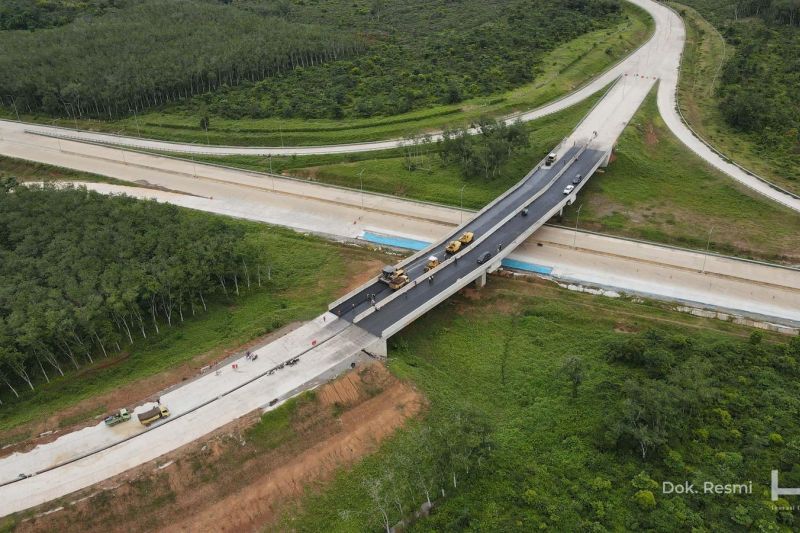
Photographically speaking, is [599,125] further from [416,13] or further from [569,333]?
[416,13]

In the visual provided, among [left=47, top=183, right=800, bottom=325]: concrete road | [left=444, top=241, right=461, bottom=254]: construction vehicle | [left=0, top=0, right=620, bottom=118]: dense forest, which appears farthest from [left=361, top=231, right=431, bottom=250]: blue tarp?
[left=0, top=0, right=620, bottom=118]: dense forest

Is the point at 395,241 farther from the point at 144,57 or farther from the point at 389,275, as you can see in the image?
the point at 144,57

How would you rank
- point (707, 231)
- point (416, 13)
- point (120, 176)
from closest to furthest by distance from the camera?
→ point (707, 231), point (120, 176), point (416, 13)

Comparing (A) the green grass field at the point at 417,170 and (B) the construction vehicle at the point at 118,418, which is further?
(A) the green grass field at the point at 417,170

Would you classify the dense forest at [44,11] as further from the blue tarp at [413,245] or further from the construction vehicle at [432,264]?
the construction vehicle at [432,264]

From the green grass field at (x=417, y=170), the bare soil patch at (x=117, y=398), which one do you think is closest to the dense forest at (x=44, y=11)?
the green grass field at (x=417, y=170)

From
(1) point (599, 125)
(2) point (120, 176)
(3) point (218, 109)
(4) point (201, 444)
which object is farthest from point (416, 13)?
(4) point (201, 444)
